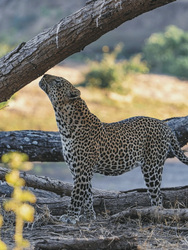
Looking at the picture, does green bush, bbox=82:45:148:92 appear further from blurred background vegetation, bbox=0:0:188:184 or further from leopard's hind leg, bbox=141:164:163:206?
leopard's hind leg, bbox=141:164:163:206

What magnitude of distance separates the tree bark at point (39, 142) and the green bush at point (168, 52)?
1171cm

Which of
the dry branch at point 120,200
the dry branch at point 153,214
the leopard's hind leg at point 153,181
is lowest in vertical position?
Result: the dry branch at point 153,214

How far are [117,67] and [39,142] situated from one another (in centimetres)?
1103

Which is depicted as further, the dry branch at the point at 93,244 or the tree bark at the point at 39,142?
the tree bark at the point at 39,142

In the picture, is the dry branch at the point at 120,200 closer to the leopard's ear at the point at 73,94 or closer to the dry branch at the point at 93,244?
the leopard's ear at the point at 73,94

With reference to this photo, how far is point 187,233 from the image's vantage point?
5.11 m

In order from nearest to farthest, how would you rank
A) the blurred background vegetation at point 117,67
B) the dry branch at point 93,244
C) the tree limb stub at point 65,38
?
the dry branch at point 93,244 → the tree limb stub at point 65,38 → the blurred background vegetation at point 117,67

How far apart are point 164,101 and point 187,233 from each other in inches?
476

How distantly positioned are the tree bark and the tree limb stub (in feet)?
5.59

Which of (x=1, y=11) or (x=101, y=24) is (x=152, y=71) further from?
(x=101, y=24)

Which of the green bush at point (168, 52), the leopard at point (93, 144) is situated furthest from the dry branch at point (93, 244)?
the green bush at point (168, 52)

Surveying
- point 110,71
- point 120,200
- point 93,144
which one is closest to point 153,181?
point 120,200

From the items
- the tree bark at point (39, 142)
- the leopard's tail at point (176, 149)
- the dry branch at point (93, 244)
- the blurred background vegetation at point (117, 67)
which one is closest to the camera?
the dry branch at point (93, 244)

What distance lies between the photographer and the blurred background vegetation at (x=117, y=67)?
16.1 metres
